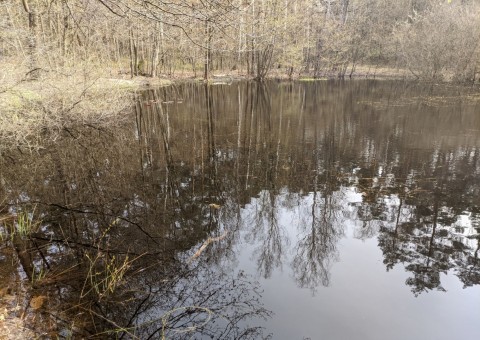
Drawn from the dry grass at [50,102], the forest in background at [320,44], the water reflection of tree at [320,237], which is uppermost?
the forest in background at [320,44]

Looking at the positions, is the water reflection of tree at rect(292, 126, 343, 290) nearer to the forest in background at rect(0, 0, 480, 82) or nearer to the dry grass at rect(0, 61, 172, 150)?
the dry grass at rect(0, 61, 172, 150)

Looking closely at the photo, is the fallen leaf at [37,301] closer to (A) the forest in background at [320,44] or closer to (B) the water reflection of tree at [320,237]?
(B) the water reflection of tree at [320,237]

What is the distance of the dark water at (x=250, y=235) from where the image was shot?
173 inches

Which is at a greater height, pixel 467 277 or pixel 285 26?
pixel 285 26

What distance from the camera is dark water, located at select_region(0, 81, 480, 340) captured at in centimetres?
441

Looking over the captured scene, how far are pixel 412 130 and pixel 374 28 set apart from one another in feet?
117

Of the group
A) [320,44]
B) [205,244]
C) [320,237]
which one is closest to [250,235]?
[205,244]

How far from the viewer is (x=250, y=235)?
259 inches

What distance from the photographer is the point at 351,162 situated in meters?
10.7

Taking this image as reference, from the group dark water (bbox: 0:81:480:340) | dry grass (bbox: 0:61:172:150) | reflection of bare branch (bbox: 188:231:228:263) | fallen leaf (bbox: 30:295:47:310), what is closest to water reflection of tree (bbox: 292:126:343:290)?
dark water (bbox: 0:81:480:340)

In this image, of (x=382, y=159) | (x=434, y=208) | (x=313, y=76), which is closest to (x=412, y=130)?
(x=382, y=159)

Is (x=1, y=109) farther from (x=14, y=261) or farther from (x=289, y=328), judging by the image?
(x=289, y=328)

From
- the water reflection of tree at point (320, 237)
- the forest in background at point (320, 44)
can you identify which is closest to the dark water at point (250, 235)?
the water reflection of tree at point (320, 237)

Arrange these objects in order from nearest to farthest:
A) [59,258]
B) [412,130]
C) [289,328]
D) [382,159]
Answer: [289,328]
[59,258]
[382,159]
[412,130]
